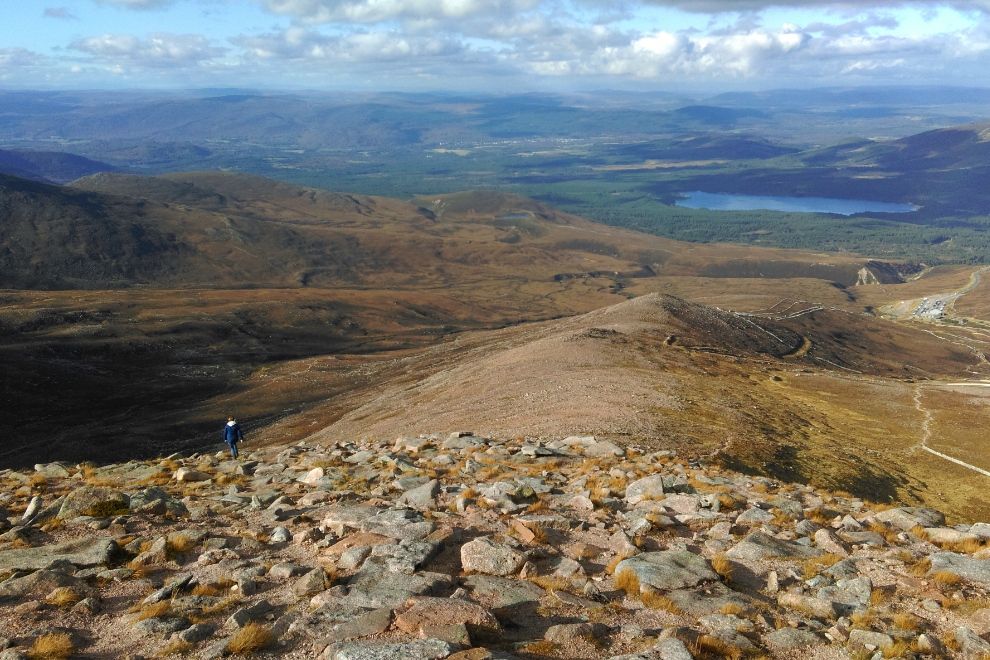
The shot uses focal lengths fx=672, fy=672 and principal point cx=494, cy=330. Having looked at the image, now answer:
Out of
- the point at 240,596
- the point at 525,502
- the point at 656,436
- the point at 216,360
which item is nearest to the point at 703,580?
the point at 525,502

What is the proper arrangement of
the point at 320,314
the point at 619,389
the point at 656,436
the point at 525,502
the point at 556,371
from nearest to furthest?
the point at 525,502
the point at 656,436
the point at 619,389
the point at 556,371
the point at 320,314

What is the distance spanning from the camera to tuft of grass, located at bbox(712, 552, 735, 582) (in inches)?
703

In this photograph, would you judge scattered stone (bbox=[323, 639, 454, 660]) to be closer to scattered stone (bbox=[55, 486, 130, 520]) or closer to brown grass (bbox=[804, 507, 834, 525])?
scattered stone (bbox=[55, 486, 130, 520])

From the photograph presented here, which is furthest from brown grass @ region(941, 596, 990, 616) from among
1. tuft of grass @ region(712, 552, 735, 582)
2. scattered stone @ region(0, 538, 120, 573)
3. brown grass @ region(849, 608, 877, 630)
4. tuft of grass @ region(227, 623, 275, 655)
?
scattered stone @ region(0, 538, 120, 573)

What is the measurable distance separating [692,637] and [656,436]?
25.8 m

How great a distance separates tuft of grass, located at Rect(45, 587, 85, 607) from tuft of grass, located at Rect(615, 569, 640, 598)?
1253cm

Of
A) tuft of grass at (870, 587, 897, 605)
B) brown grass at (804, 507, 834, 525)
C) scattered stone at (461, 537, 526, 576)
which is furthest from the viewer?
brown grass at (804, 507, 834, 525)

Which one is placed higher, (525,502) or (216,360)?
(525,502)

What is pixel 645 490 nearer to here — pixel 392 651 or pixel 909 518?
pixel 909 518

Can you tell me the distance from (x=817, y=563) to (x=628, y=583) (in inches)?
246

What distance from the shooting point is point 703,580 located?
17359mm

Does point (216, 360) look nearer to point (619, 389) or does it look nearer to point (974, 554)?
point (619, 389)

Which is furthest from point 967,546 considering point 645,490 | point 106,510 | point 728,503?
point 106,510

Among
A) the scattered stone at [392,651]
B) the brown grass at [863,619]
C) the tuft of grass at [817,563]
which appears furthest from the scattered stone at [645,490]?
the scattered stone at [392,651]
